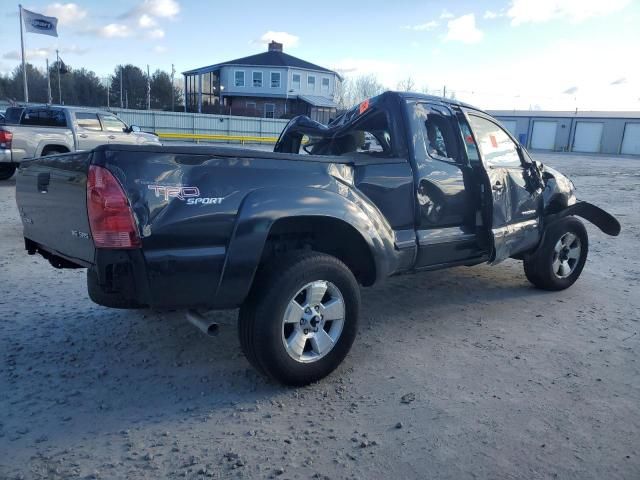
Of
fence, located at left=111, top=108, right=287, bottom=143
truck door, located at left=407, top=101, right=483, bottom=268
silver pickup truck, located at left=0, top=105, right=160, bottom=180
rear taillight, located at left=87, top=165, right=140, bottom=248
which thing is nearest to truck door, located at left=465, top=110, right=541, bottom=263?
truck door, located at left=407, top=101, right=483, bottom=268

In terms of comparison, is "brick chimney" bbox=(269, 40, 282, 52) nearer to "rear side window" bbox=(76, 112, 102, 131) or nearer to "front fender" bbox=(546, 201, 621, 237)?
"rear side window" bbox=(76, 112, 102, 131)

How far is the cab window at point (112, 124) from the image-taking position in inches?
549

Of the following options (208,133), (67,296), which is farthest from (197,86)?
(67,296)

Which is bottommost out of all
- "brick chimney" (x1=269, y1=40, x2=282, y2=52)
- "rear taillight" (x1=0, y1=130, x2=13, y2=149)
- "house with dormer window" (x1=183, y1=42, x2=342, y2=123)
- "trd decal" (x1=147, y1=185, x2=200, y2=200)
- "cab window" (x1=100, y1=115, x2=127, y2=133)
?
"rear taillight" (x1=0, y1=130, x2=13, y2=149)

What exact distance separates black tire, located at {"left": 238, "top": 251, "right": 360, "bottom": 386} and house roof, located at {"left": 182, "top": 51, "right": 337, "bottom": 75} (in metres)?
50.0

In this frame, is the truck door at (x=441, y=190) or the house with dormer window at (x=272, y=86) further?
the house with dormer window at (x=272, y=86)

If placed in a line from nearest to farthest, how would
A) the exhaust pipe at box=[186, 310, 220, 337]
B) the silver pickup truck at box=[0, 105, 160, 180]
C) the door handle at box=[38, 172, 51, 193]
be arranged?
the exhaust pipe at box=[186, 310, 220, 337] < the door handle at box=[38, 172, 51, 193] < the silver pickup truck at box=[0, 105, 160, 180]

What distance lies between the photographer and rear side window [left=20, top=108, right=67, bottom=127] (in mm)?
12711

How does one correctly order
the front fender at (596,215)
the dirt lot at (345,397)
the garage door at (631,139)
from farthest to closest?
1. the garage door at (631,139)
2. the front fender at (596,215)
3. the dirt lot at (345,397)

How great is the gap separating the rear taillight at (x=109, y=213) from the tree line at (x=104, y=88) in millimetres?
71209

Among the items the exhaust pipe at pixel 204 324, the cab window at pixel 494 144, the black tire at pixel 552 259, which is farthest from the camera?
the black tire at pixel 552 259

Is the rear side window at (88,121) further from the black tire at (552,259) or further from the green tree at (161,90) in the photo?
the green tree at (161,90)

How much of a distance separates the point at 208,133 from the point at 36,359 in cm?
→ 2978

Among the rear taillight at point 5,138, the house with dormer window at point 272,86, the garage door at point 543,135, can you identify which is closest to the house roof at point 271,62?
the house with dormer window at point 272,86
